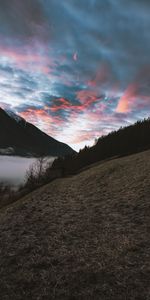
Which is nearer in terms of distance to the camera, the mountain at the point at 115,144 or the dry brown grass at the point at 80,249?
the dry brown grass at the point at 80,249

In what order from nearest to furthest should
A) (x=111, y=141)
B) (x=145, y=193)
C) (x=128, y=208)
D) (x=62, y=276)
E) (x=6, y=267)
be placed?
(x=62, y=276) < (x=6, y=267) < (x=128, y=208) < (x=145, y=193) < (x=111, y=141)

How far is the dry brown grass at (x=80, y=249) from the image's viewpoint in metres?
6.52

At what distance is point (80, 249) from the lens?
8727 millimetres

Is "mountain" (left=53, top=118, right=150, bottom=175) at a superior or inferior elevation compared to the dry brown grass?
superior

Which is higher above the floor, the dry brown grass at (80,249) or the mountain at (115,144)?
the mountain at (115,144)

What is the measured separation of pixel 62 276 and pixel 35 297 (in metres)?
1.01

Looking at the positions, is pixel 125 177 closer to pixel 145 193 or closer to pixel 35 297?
pixel 145 193

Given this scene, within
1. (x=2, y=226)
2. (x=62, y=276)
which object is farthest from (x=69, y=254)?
(x=2, y=226)

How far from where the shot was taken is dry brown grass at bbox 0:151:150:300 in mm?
6523

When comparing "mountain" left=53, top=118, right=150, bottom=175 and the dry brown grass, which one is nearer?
the dry brown grass

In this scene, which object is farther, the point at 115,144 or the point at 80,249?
the point at 115,144

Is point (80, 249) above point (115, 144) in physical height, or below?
below

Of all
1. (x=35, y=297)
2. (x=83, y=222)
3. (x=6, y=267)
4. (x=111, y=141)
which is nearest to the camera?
(x=35, y=297)

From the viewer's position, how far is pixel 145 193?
14.2 metres
